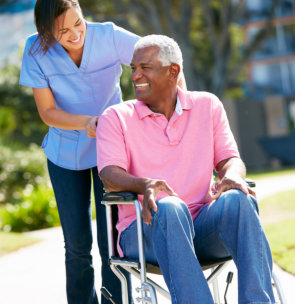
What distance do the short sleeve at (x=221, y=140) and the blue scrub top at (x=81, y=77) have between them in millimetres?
555

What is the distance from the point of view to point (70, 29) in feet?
9.87

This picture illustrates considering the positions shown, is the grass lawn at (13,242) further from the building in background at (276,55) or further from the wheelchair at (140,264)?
the building in background at (276,55)

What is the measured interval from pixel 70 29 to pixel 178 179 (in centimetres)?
88

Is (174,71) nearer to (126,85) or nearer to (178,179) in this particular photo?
(178,179)

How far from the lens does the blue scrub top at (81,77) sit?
3.18 metres

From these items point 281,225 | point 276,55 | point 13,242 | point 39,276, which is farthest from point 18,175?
point 276,55

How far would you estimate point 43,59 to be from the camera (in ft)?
10.4

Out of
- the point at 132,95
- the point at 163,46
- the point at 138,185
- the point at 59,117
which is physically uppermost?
the point at 163,46

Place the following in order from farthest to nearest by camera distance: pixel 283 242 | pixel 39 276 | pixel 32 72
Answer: pixel 283 242 < pixel 39 276 < pixel 32 72

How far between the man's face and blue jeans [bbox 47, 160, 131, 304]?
575 millimetres

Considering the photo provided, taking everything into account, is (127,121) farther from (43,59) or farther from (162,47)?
(43,59)

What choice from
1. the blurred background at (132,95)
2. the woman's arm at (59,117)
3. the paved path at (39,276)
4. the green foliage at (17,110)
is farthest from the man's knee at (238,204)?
the green foliage at (17,110)

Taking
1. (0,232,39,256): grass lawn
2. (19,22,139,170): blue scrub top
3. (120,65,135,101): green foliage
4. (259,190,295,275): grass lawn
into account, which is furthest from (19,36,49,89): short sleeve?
(120,65,135,101): green foliage

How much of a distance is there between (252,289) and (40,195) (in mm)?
6566
